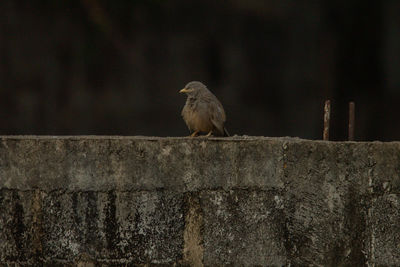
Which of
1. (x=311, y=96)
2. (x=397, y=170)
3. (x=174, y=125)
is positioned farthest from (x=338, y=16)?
(x=397, y=170)

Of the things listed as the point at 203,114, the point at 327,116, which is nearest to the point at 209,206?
the point at 327,116

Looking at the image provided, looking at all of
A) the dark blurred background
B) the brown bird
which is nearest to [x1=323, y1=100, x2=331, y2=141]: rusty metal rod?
the brown bird

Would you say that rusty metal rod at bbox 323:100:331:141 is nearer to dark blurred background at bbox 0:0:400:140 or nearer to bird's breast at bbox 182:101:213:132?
bird's breast at bbox 182:101:213:132

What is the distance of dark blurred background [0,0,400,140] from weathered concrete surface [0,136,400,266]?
24.9 ft

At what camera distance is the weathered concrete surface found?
12.7ft

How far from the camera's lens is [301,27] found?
40.3ft

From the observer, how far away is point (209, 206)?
3896 millimetres

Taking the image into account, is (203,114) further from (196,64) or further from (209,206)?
(196,64)

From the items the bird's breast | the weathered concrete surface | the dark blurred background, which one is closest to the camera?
the weathered concrete surface

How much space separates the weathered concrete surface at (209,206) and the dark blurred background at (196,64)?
A: 7593 mm

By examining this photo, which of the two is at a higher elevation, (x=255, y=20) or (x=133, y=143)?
(x=255, y=20)

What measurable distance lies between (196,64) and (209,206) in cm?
826

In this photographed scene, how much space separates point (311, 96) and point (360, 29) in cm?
124

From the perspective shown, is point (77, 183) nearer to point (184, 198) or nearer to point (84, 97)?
point (184, 198)
